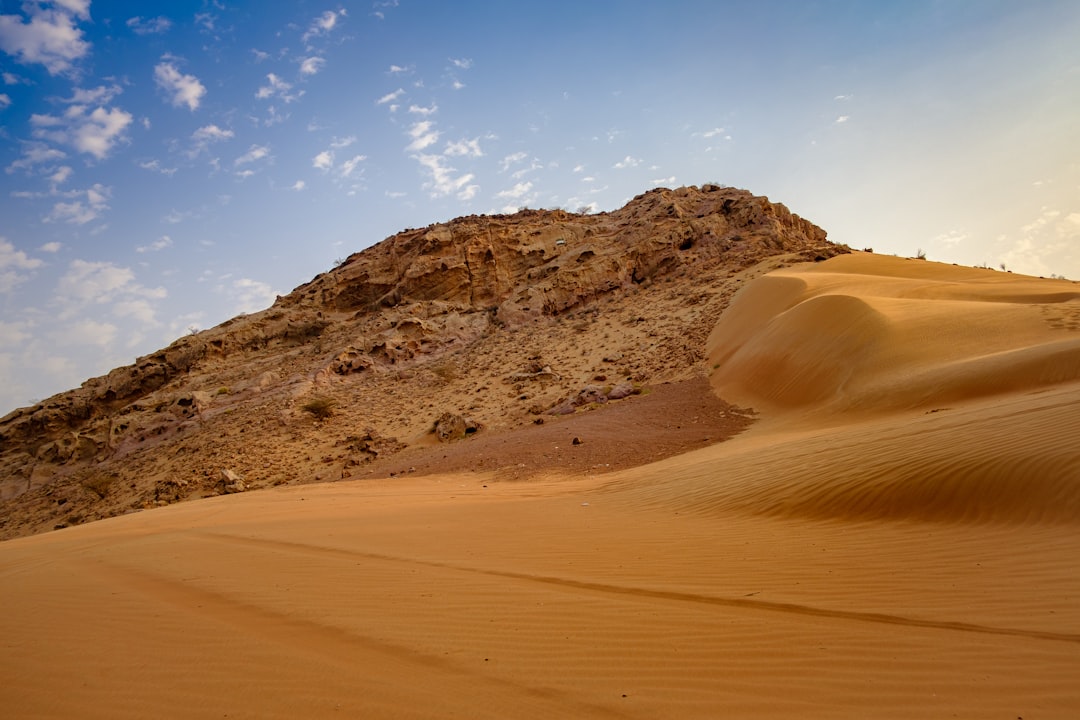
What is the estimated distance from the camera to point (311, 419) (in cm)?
2052

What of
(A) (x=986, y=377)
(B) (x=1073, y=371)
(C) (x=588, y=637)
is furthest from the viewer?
(A) (x=986, y=377)

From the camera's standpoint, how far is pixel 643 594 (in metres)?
4.03

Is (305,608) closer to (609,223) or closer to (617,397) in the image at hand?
(617,397)

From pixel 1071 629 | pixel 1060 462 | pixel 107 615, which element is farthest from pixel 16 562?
pixel 1060 462

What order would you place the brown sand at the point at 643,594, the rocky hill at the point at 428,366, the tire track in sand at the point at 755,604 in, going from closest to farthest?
1. the brown sand at the point at 643,594
2. the tire track in sand at the point at 755,604
3. the rocky hill at the point at 428,366

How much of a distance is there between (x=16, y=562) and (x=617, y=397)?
1402cm

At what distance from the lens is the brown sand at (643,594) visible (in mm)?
2734

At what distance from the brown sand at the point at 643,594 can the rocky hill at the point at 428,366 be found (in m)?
5.27

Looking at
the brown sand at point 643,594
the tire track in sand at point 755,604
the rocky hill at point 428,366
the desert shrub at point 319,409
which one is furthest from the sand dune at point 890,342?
the desert shrub at point 319,409

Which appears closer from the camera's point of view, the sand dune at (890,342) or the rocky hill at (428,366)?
the sand dune at (890,342)

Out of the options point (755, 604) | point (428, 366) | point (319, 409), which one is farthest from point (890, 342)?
point (428, 366)

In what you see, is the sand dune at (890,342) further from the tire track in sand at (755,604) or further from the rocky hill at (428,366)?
the tire track in sand at (755,604)

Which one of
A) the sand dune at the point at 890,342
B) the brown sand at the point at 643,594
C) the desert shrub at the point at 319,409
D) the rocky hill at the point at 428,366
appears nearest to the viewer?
the brown sand at the point at 643,594

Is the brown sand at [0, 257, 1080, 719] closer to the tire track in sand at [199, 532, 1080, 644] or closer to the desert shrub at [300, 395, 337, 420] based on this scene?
the tire track in sand at [199, 532, 1080, 644]
